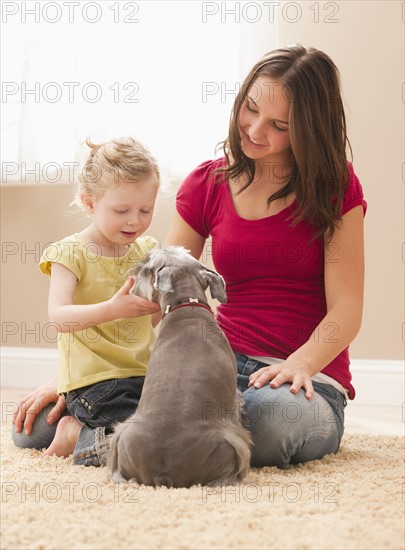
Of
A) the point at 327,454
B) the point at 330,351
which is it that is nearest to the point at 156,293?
the point at 330,351

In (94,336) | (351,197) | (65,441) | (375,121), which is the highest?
(375,121)

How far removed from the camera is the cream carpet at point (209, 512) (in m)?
1.08

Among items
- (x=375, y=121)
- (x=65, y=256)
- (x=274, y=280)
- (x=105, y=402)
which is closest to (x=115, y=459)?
(x=105, y=402)

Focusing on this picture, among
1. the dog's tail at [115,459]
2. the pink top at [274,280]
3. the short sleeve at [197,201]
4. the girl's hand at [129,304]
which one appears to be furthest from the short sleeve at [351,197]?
the dog's tail at [115,459]

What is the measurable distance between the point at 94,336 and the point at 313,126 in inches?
26.3

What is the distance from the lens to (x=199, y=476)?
133 centimetres

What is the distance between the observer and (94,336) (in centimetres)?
172

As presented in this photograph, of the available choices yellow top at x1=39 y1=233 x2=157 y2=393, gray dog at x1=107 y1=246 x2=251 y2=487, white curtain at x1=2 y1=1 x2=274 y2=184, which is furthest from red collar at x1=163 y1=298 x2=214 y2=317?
white curtain at x1=2 y1=1 x2=274 y2=184

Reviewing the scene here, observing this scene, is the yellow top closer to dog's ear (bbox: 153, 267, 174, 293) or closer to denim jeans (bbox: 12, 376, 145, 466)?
denim jeans (bbox: 12, 376, 145, 466)

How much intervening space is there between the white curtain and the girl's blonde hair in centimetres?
91

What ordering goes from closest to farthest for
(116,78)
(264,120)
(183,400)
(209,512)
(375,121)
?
1. (209,512)
2. (183,400)
3. (264,120)
4. (375,121)
5. (116,78)

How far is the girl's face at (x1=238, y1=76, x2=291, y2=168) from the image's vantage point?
1.68m

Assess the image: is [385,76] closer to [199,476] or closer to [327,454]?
[327,454]

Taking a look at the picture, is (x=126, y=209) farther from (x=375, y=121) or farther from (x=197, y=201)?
(x=375, y=121)
